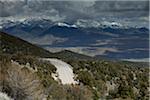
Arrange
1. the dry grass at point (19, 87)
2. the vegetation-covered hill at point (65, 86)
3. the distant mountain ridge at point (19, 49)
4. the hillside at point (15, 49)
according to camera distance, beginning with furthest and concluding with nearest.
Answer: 1. the distant mountain ridge at point (19, 49)
2. the hillside at point (15, 49)
3. the vegetation-covered hill at point (65, 86)
4. the dry grass at point (19, 87)

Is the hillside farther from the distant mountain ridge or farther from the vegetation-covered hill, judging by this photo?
the vegetation-covered hill

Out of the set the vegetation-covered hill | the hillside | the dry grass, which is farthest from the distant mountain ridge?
the dry grass

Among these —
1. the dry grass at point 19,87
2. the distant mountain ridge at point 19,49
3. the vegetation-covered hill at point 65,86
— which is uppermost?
the dry grass at point 19,87

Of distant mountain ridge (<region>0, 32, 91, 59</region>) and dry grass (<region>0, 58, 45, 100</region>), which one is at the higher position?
dry grass (<region>0, 58, 45, 100</region>)

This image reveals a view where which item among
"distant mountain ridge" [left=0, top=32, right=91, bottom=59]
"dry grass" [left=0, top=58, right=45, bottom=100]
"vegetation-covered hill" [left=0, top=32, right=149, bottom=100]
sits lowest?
"distant mountain ridge" [left=0, top=32, right=91, bottom=59]

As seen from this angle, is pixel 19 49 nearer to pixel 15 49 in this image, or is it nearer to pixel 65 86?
pixel 15 49

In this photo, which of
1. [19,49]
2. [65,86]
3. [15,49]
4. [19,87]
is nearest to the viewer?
[19,87]

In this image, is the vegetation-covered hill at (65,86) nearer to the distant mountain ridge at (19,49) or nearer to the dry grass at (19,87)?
the dry grass at (19,87)

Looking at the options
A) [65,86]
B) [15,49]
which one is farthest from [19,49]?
[65,86]

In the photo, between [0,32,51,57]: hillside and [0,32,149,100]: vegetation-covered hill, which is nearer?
[0,32,149,100]: vegetation-covered hill

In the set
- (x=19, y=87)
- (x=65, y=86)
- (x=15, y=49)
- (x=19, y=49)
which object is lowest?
(x=19, y=49)

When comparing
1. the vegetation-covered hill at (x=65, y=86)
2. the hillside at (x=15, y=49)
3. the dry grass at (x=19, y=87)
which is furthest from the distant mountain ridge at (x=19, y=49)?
the dry grass at (x=19, y=87)

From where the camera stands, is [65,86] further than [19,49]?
Result: No

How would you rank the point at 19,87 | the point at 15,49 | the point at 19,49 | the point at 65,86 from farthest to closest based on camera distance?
the point at 19,49 → the point at 15,49 → the point at 65,86 → the point at 19,87
